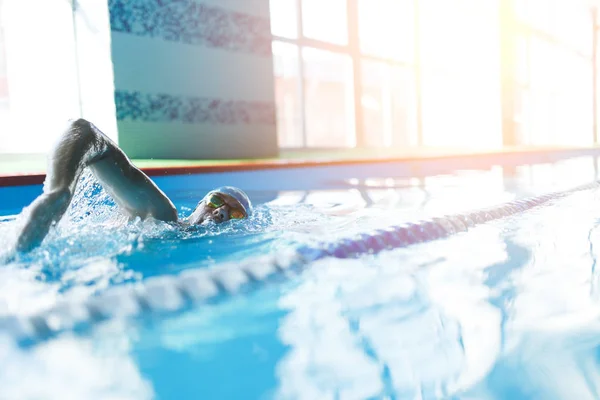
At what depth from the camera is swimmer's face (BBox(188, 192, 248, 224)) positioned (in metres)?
2.13

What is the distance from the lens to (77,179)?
1.50m

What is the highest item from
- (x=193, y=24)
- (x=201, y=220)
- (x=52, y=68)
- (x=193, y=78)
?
(x=193, y=24)

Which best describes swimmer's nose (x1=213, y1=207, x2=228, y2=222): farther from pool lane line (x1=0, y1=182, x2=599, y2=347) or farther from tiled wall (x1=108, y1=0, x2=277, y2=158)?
tiled wall (x1=108, y1=0, x2=277, y2=158)

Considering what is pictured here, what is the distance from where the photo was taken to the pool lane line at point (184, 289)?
1.12 metres

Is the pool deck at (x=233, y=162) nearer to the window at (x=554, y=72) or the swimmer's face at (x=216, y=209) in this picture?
the swimmer's face at (x=216, y=209)

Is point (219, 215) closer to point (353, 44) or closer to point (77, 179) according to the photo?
point (77, 179)

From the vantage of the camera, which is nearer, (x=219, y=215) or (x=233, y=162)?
(x=219, y=215)

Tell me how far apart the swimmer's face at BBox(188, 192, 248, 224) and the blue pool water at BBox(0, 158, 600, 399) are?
0.16ft

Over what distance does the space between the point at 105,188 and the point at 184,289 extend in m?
0.75

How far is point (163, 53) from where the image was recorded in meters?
5.78

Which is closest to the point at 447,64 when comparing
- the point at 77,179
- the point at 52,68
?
the point at 52,68

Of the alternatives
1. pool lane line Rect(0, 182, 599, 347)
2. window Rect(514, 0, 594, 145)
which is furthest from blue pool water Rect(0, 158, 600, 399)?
window Rect(514, 0, 594, 145)

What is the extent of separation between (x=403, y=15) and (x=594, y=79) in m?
8.82

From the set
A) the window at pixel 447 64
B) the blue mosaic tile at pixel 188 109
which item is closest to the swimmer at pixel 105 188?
the blue mosaic tile at pixel 188 109
